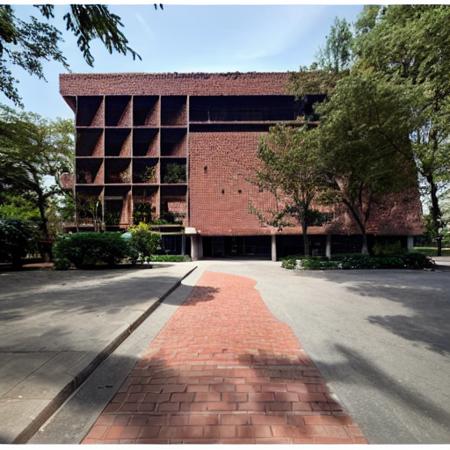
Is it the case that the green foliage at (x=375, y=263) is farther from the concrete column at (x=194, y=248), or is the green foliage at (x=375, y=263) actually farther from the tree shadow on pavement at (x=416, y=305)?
the concrete column at (x=194, y=248)

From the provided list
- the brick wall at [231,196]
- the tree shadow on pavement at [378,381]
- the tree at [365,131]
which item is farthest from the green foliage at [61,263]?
the tree at [365,131]

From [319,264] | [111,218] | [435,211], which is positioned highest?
[435,211]

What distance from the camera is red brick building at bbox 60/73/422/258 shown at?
84.4 ft

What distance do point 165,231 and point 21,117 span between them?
48.7 ft

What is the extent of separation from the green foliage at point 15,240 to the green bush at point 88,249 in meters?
1.34

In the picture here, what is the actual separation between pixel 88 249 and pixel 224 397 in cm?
1297

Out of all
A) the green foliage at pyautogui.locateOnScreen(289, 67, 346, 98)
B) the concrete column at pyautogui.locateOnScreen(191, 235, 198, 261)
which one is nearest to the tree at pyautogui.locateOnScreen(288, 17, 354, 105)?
the green foliage at pyautogui.locateOnScreen(289, 67, 346, 98)

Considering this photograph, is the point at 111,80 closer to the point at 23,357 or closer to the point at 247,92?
the point at 247,92

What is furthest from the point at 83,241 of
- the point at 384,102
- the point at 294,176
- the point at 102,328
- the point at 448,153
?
the point at 448,153

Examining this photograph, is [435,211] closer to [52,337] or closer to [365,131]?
[365,131]

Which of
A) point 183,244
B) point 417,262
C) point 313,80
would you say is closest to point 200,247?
point 183,244

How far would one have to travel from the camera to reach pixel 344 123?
502 inches

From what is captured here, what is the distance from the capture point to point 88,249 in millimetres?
13500

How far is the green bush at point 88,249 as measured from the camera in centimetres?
1327
